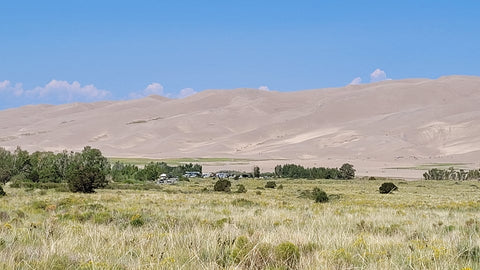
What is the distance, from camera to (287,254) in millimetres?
6707

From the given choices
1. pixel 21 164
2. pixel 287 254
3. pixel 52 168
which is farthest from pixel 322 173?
pixel 287 254

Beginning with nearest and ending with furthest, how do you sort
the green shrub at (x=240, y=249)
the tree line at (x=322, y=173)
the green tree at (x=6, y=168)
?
the green shrub at (x=240, y=249) < the green tree at (x=6, y=168) < the tree line at (x=322, y=173)

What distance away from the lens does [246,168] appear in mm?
122688

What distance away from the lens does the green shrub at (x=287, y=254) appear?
6.55m

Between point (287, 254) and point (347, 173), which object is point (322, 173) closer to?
point (347, 173)

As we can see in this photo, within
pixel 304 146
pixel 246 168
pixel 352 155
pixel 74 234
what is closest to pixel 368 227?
pixel 74 234

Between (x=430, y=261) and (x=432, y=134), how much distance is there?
165315 millimetres

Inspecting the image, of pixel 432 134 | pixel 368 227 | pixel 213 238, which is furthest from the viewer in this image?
pixel 432 134

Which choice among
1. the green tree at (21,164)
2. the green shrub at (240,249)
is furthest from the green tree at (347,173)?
the green shrub at (240,249)

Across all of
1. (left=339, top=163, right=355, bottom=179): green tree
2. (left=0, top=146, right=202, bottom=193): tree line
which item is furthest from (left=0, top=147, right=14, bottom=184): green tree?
(left=339, top=163, right=355, bottom=179): green tree

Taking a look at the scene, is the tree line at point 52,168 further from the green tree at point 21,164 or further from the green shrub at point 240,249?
the green shrub at point 240,249

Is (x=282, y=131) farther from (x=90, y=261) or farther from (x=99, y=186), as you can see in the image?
(x=90, y=261)

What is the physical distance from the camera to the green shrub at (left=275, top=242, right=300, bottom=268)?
21.5 feet

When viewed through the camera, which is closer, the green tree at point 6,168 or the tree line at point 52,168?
the green tree at point 6,168
